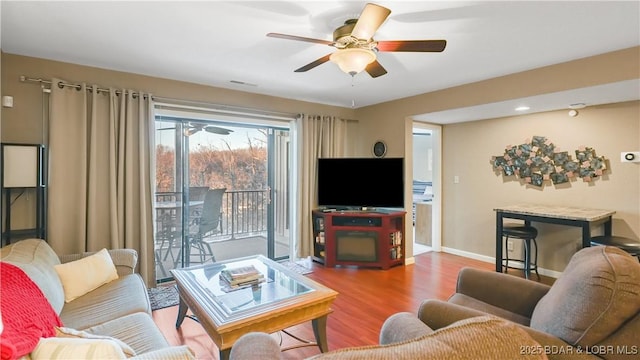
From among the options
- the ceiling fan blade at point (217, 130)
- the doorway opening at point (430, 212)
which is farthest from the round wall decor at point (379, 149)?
the ceiling fan blade at point (217, 130)

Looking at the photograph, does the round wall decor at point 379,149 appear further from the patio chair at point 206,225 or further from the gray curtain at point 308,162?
the patio chair at point 206,225

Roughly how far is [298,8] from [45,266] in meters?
2.34

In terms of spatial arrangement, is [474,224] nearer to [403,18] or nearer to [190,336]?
[403,18]

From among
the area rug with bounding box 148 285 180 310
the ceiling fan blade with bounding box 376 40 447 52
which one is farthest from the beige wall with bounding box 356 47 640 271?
the area rug with bounding box 148 285 180 310

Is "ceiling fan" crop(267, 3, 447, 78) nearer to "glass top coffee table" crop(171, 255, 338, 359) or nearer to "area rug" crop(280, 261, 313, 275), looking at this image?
"glass top coffee table" crop(171, 255, 338, 359)

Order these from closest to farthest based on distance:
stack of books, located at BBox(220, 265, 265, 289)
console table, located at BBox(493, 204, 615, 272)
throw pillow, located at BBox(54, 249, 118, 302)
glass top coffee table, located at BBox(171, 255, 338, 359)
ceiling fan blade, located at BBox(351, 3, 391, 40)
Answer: ceiling fan blade, located at BBox(351, 3, 391, 40)
glass top coffee table, located at BBox(171, 255, 338, 359)
throw pillow, located at BBox(54, 249, 118, 302)
stack of books, located at BBox(220, 265, 265, 289)
console table, located at BBox(493, 204, 615, 272)

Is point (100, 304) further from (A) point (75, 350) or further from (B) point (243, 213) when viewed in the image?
(B) point (243, 213)

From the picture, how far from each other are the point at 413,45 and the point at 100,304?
103 inches

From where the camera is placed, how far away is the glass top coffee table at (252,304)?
1.76m

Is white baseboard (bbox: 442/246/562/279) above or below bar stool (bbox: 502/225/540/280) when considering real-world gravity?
below

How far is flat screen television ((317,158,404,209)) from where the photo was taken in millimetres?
4148

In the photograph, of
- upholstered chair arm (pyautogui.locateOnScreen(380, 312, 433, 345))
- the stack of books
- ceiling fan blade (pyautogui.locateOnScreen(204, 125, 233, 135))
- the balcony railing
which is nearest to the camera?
upholstered chair arm (pyautogui.locateOnScreen(380, 312, 433, 345))

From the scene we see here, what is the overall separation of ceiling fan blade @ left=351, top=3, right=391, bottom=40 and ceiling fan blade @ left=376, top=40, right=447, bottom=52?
138 millimetres

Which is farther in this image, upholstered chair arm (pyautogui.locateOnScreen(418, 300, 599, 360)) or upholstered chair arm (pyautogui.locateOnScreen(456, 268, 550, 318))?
upholstered chair arm (pyautogui.locateOnScreen(456, 268, 550, 318))
